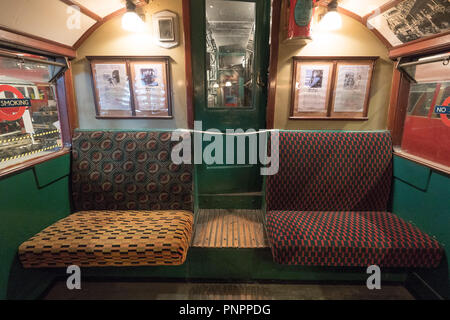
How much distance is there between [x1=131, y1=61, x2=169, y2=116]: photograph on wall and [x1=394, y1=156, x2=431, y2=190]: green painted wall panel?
Answer: 2469 mm

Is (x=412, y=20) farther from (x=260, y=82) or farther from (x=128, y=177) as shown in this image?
(x=128, y=177)

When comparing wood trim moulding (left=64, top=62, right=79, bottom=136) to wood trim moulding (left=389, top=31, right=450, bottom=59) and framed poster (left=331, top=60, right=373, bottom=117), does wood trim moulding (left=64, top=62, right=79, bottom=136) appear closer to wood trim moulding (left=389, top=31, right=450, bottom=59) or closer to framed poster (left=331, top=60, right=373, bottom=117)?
framed poster (left=331, top=60, right=373, bottom=117)

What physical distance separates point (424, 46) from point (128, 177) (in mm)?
→ 2946

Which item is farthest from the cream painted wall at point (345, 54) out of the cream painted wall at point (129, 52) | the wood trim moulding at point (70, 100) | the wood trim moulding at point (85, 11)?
the wood trim moulding at point (70, 100)

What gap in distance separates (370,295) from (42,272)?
280cm

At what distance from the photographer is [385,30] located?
238cm

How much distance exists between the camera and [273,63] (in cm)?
259

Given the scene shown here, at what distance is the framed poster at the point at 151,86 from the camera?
2.63m

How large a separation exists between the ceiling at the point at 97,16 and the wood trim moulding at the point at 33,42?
0.03 m

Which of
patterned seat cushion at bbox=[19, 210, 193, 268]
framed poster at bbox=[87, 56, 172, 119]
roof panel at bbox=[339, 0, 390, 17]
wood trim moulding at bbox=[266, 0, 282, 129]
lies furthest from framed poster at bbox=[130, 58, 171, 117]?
roof panel at bbox=[339, 0, 390, 17]

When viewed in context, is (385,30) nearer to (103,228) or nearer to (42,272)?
(103,228)

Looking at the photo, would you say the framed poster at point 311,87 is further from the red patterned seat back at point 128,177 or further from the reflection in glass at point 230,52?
the red patterned seat back at point 128,177

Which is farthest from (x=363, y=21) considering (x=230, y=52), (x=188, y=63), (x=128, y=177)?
(x=128, y=177)
